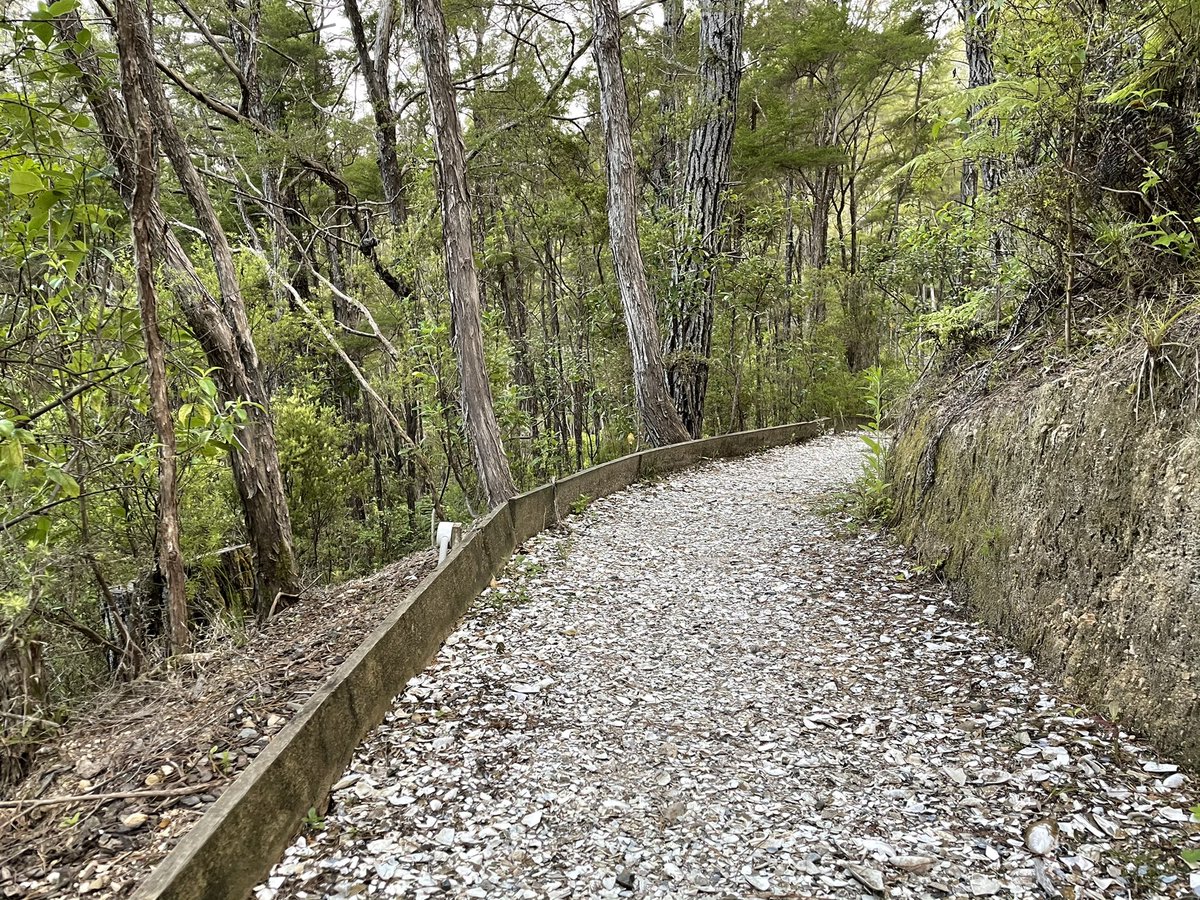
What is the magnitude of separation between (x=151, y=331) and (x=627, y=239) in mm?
6994

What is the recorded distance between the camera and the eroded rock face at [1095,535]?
7.93 feet

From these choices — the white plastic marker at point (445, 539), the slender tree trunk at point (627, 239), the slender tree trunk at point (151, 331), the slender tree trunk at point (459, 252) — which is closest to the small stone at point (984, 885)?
the white plastic marker at point (445, 539)

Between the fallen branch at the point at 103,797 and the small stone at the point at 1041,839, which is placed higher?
the fallen branch at the point at 103,797

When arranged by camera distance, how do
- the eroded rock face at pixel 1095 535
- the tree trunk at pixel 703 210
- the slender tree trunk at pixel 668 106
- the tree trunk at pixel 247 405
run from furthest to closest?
1. the slender tree trunk at pixel 668 106
2. the tree trunk at pixel 703 210
3. the tree trunk at pixel 247 405
4. the eroded rock face at pixel 1095 535

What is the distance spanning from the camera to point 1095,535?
289 cm

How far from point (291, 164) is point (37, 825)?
10.4 metres

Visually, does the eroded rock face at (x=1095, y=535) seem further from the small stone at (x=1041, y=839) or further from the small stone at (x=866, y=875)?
the small stone at (x=866, y=875)

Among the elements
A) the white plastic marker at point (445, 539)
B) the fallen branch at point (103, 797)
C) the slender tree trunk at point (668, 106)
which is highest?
the slender tree trunk at point (668, 106)

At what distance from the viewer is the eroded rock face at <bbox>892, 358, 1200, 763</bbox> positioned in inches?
95.2

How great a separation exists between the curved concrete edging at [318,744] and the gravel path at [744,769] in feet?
0.34

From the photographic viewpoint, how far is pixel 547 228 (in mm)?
10938

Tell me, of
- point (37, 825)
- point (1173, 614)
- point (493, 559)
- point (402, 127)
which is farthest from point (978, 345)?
point (402, 127)

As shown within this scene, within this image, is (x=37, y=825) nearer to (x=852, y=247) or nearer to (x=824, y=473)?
(x=824, y=473)

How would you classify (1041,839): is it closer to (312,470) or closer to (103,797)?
(103,797)
